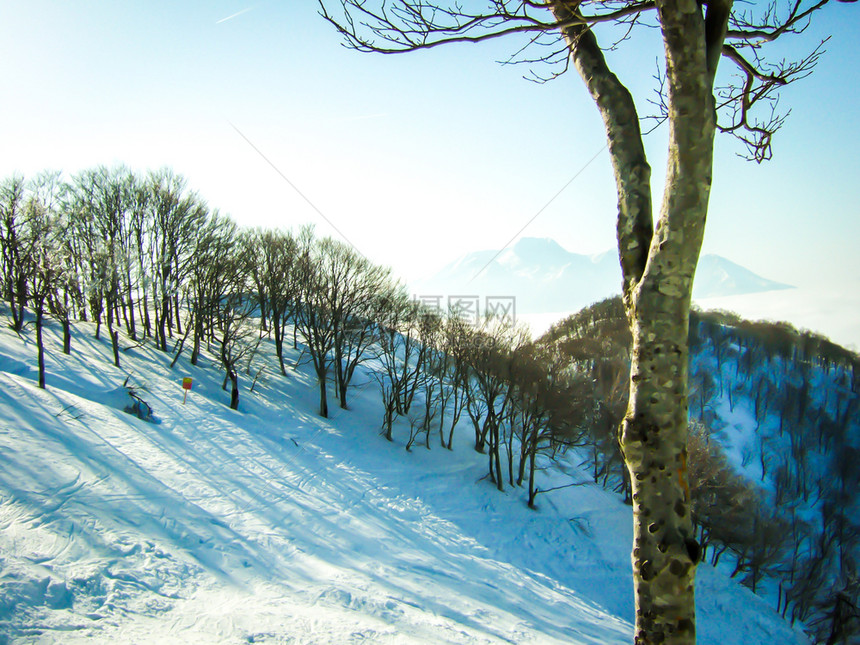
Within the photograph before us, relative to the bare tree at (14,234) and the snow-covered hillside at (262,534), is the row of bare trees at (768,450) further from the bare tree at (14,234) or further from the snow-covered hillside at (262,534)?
the bare tree at (14,234)

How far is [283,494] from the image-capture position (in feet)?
49.8

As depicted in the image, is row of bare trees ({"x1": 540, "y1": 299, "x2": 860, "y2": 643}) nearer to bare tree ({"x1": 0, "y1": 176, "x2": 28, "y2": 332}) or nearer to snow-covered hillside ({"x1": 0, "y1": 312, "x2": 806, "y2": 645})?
snow-covered hillside ({"x1": 0, "y1": 312, "x2": 806, "y2": 645})

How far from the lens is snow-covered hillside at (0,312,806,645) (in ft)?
23.5

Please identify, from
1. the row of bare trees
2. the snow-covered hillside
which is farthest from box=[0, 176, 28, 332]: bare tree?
the row of bare trees

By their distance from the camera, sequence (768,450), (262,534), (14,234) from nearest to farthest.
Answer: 1. (262,534)
2. (14,234)
3. (768,450)

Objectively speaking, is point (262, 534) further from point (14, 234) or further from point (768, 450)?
point (768, 450)

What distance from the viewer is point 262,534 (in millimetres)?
11672

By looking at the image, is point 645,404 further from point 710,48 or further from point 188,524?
point 188,524

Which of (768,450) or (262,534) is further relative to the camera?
(768,450)

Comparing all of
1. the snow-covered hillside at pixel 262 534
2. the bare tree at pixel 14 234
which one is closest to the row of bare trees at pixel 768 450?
A: the snow-covered hillside at pixel 262 534

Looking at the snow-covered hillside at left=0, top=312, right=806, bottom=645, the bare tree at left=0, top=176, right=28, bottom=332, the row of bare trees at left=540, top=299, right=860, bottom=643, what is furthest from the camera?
the row of bare trees at left=540, top=299, right=860, bottom=643

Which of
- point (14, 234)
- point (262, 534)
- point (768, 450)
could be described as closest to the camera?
point (262, 534)

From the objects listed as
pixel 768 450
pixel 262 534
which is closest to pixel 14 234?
pixel 262 534

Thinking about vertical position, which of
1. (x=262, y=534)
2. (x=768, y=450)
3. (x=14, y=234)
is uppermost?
(x=14, y=234)
